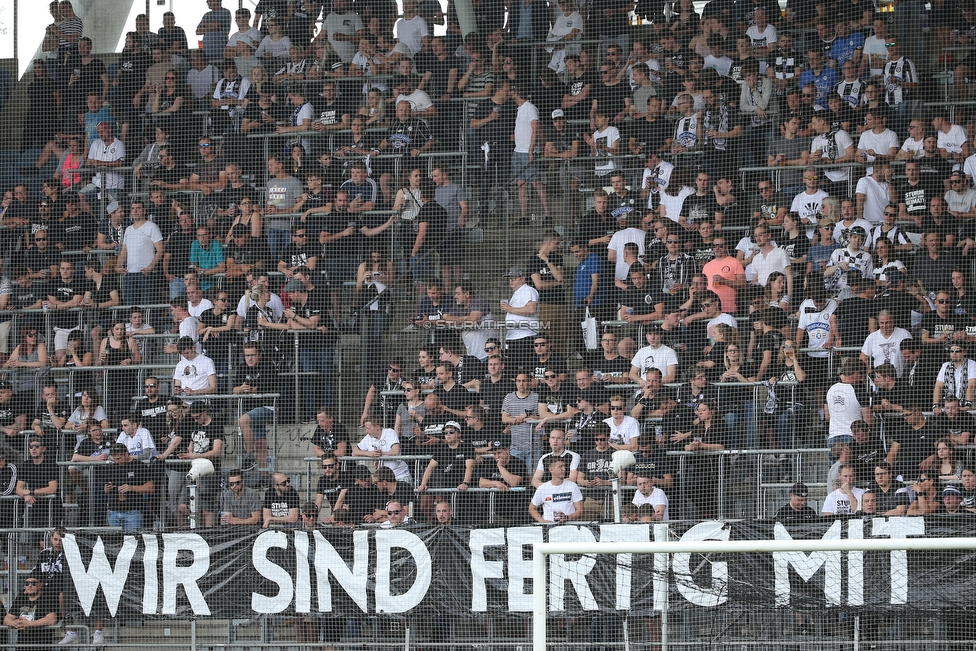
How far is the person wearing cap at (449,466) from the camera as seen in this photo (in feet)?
30.0

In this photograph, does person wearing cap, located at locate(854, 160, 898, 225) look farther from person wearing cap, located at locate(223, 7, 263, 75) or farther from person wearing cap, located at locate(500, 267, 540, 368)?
person wearing cap, located at locate(223, 7, 263, 75)

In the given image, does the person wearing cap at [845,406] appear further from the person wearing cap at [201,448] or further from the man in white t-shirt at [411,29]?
the man in white t-shirt at [411,29]

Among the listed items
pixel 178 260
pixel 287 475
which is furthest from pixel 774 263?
pixel 178 260

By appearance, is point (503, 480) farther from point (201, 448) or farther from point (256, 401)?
point (201, 448)

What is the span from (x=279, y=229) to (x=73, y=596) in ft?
11.8

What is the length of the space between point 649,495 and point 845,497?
53.8 inches

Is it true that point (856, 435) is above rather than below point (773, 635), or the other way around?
above

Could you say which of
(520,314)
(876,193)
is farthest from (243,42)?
(876,193)

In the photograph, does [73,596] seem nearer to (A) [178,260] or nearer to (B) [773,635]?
(A) [178,260]

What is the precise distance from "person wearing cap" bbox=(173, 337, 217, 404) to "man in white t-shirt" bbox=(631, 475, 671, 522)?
11.9ft

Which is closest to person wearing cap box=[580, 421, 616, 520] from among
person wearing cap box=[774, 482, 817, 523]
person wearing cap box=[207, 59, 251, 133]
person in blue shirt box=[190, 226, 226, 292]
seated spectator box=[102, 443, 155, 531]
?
person wearing cap box=[774, 482, 817, 523]

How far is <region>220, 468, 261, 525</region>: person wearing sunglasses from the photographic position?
366 inches

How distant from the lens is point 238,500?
368 inches

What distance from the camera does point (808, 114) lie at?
10359 mm
